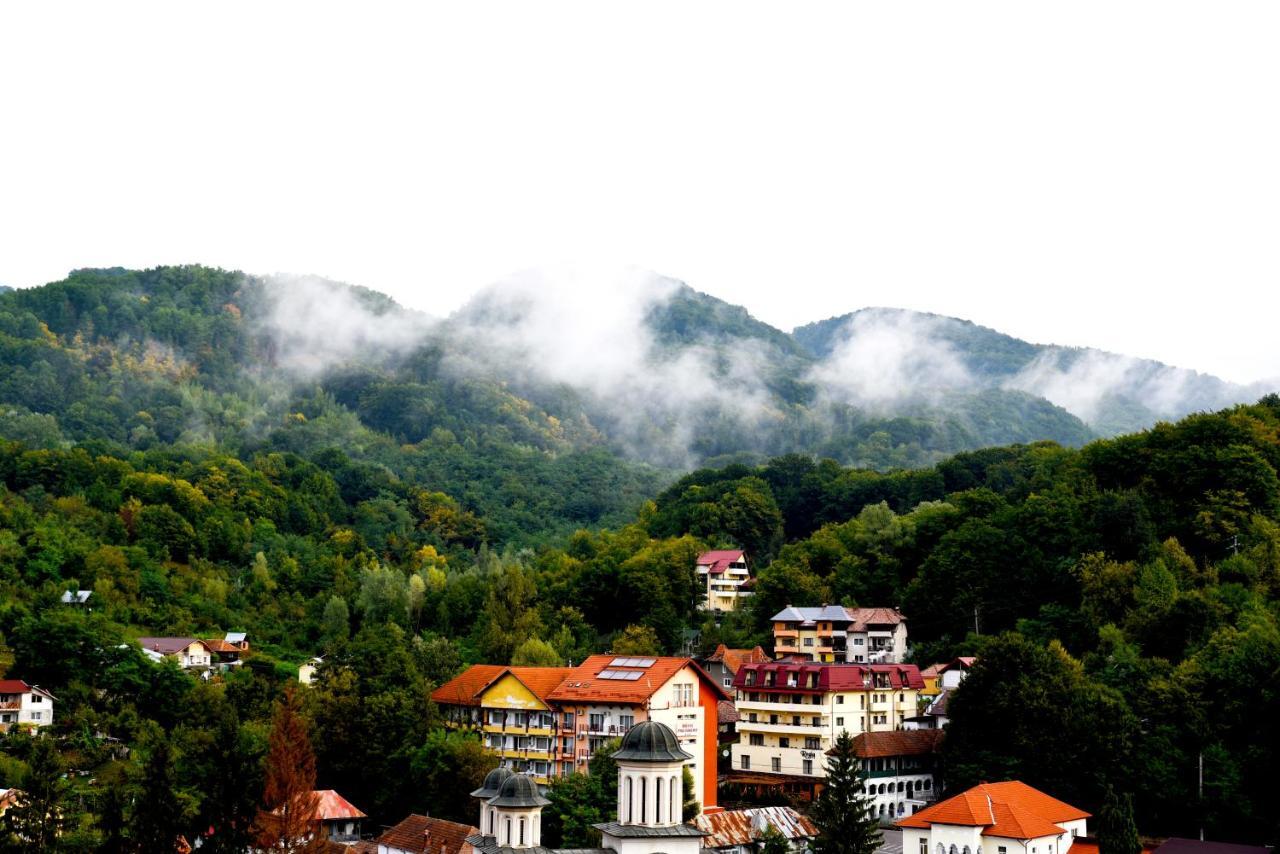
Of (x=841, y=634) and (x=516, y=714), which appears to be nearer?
(x=516, y=714)

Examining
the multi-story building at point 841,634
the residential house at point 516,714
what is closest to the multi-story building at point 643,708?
the residential house at point 516,714

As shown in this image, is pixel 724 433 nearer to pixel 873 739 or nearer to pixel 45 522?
pixel 45 522

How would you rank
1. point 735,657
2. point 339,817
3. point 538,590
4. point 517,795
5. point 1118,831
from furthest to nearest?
1. point 538,590
2. point 735,657
3. point 339,817
4. point 1118,831
5. point 517,795

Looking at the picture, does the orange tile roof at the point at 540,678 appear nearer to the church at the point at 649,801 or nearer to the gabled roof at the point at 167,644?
the gabled roof at the point at 167,644

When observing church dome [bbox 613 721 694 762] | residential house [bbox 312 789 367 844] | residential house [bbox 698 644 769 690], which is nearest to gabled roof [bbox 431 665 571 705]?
residential house [bbox 312 789 367 844]

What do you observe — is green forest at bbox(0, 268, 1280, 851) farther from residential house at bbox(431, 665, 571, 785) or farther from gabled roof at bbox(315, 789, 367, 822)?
gabled roof at bbox(315, 789, 367, 822)

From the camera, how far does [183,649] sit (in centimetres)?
6775

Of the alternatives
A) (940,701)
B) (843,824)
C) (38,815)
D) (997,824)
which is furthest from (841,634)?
(38,815)

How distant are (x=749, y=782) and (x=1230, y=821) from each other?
18021 millimetres

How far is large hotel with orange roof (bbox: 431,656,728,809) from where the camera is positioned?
53.8 meters

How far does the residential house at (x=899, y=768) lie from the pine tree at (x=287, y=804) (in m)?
21.5

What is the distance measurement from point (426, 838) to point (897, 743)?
64.0ft

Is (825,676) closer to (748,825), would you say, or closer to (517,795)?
(748,825)

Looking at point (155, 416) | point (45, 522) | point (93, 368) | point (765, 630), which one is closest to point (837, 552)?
point (765, 630)
